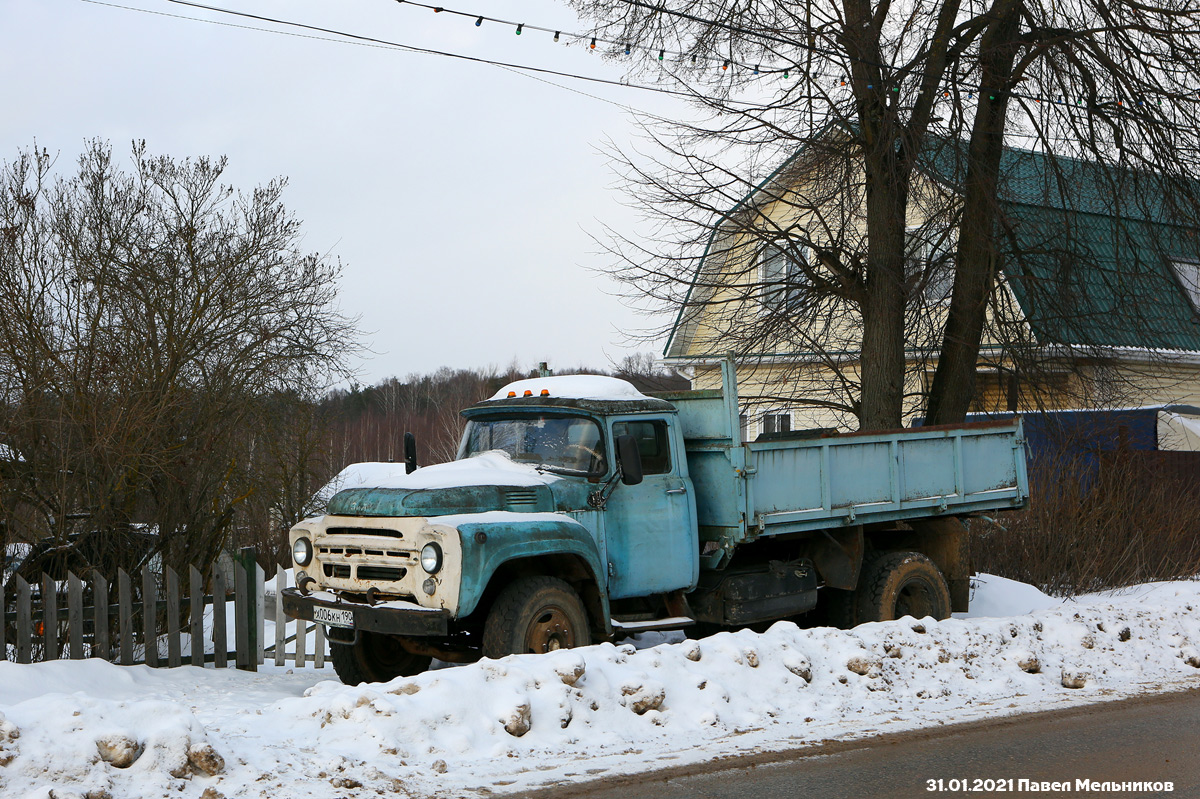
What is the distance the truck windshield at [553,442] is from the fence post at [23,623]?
3827mm

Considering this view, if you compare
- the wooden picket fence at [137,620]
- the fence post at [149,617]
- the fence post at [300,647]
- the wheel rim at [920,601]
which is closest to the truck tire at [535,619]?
the wooden picket fence at [137,620]

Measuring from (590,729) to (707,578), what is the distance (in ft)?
10.1

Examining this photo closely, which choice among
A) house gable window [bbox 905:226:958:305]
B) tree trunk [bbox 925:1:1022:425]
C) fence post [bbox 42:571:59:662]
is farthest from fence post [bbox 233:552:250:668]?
tree trunk [bbox 925:1:1022:425]

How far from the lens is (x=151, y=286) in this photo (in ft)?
48.3

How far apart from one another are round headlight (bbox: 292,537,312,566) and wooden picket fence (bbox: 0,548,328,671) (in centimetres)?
138

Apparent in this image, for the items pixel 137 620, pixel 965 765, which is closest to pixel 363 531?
pixel 137 620

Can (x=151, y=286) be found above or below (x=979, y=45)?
below

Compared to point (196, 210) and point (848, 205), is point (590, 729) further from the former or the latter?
point (196, 210)

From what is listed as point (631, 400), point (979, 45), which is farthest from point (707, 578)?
point (979, 45)

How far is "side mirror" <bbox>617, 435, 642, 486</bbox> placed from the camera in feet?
26.7

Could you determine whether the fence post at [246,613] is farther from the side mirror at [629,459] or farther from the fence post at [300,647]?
the side mirror at [629,459]

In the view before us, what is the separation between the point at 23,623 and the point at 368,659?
2.84 m

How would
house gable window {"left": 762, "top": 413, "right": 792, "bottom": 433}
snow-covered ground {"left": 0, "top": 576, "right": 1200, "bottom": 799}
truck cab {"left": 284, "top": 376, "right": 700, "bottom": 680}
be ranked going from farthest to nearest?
1. house gable window {"left": 762, "top": 413, "right": 792, "bottom": 433}
2. truck cab {"left": 284, "top": 376, "right": 700, "bottom": 680}
3. snow-covered ground {"left": 0, "top": 576, "right": 1200, "bottom": 799}

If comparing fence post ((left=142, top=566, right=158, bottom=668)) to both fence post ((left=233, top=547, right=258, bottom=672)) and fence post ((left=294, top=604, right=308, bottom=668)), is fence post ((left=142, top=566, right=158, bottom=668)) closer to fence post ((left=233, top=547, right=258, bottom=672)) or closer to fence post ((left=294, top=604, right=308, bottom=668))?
fence post ((left=233, top=547, right=258, bottom=672))
